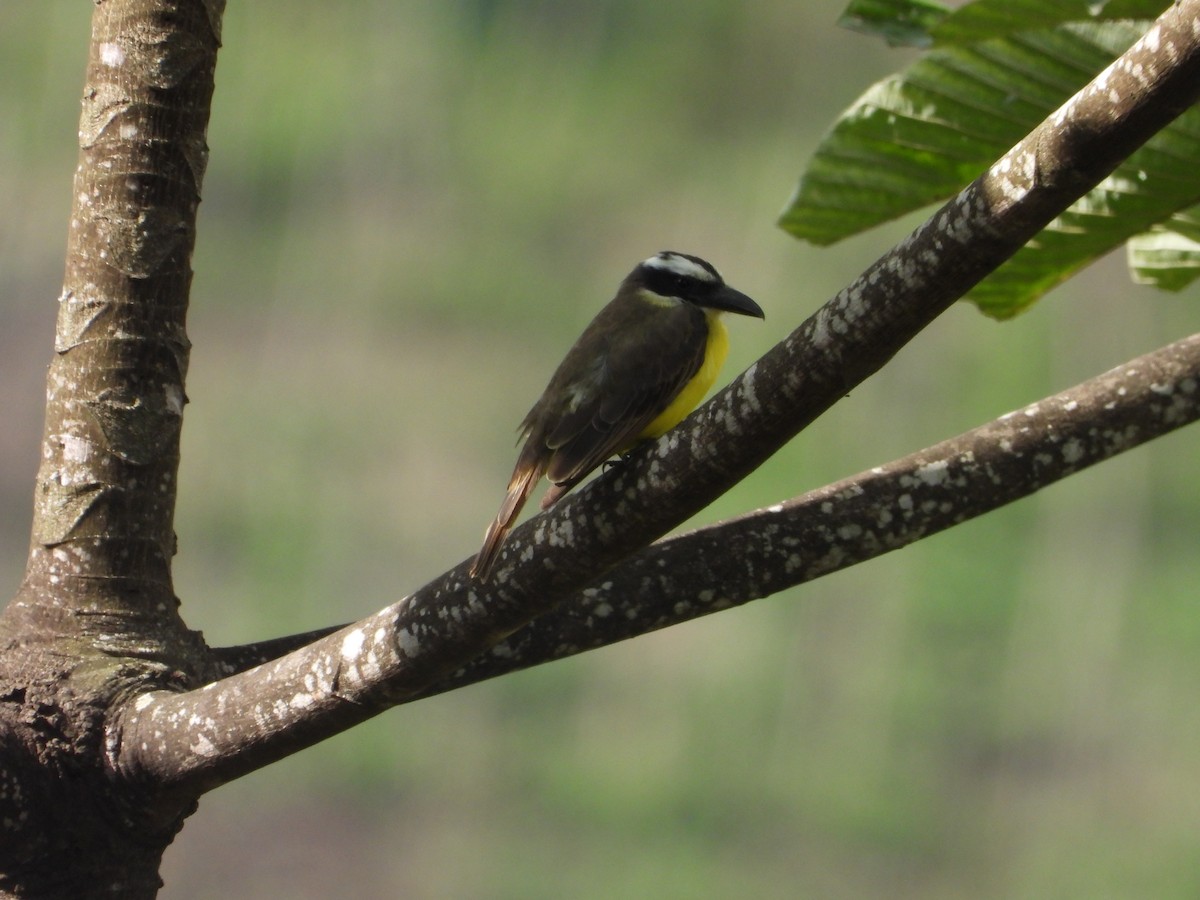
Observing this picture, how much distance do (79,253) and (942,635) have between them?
745 centimetres

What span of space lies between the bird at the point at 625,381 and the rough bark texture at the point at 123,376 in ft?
1.75

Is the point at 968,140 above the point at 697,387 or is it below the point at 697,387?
above

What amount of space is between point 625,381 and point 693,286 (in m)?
0.53

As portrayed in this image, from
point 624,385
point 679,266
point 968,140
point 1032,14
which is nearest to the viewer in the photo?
point 1032,14

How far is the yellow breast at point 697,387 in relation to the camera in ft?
8.54

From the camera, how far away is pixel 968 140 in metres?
2.66

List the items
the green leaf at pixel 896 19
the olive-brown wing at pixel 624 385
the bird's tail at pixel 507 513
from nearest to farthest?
1. the bird's tail at pixel 507 513
2. the olive-brown wing at pixel 624 385
3. the green leaf at pixel 896 19

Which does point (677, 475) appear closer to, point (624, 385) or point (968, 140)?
point (624, 385)

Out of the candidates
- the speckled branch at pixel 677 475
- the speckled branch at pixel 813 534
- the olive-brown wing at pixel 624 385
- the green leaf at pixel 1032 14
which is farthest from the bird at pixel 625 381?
the green leaf at pixel 1032 14

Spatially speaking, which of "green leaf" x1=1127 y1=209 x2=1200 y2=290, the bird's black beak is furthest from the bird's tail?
"green leaf" x1=1127 y1=209 x2=1200 y2=290

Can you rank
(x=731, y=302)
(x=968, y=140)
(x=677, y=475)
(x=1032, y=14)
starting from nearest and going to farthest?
(x=677, y=475) < (x=1032, y=14) < (x=968, y=140) < (x=731, y=302)

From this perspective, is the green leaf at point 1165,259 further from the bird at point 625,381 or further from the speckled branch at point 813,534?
the speckled branch at point 813,534

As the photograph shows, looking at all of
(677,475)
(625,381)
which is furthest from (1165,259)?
(677,475)

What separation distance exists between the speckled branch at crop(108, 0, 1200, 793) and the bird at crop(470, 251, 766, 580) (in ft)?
1.27
